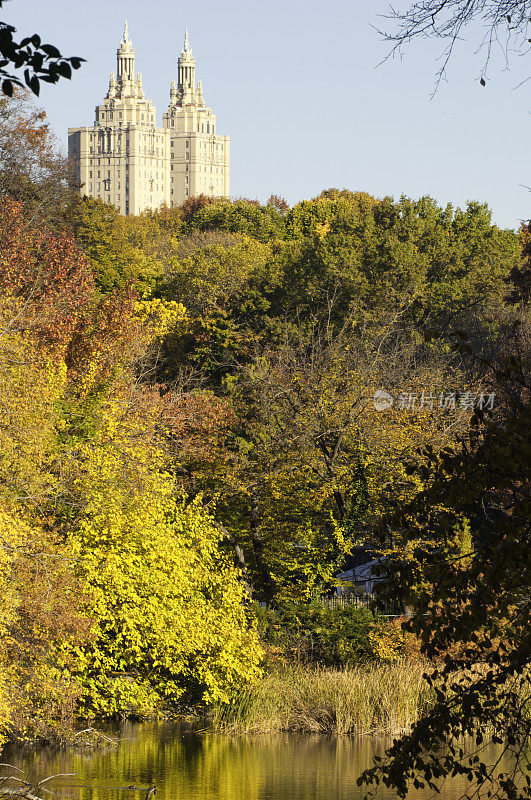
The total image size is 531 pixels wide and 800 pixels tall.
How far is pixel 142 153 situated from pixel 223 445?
153936mm

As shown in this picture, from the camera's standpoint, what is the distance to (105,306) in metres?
26.4

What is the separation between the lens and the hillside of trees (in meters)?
14.9

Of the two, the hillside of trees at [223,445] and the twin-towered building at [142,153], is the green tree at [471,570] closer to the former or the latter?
the hillside of trees at [223,445]

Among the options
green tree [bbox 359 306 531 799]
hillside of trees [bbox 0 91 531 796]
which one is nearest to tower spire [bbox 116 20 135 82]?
hillside of trees [bbox 0 91 531 796]

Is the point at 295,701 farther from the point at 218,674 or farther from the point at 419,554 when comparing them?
the point at 419,554

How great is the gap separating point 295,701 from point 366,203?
39682 millimetres

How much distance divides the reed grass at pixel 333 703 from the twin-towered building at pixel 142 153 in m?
150

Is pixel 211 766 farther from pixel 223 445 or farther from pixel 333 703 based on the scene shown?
pixel 223 445

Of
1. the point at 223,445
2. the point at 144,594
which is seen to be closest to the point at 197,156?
the point at 223,445

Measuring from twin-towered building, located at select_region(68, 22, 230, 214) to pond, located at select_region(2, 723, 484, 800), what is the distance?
150837 mm

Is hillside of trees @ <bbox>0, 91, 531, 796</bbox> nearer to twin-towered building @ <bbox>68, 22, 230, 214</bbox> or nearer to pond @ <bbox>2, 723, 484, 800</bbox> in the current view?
pond @ <bbox>2, 723, 484, 800</bbox>

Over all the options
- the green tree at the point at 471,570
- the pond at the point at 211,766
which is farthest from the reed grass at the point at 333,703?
the green tree at the point at 471,570

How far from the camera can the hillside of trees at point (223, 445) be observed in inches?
585

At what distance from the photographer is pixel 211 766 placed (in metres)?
17.2
